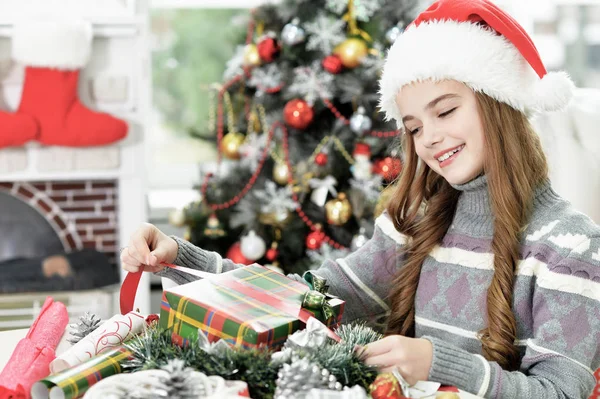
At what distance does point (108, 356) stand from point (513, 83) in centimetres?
79

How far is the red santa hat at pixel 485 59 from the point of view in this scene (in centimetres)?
122

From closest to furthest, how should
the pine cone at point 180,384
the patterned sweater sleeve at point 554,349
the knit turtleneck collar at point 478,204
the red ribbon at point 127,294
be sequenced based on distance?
the pine cone at point 180,384 → the patterned sweater sleeve at point 554,349 → the red ribbon at point 127,294 → the knit turtleneck collar at point 478,204

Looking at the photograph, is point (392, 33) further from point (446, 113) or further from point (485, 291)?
point (485, 291)

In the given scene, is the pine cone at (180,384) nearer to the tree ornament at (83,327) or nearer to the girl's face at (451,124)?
the tree ornament at (83,327)

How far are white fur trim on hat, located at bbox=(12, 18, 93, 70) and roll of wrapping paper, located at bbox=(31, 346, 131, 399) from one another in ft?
6.10

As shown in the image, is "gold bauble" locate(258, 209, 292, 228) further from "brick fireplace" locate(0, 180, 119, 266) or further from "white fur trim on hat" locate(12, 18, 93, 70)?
"white fur trim on hat" locate(12, 18, 93, 70)

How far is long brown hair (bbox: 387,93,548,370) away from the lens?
1.19m

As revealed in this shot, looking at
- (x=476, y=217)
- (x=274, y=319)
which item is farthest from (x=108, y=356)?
(x=476, y=217)

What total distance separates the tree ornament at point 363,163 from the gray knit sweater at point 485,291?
108 centimetres

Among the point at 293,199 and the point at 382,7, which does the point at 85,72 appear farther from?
the point at 382,7

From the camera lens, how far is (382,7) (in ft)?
8.58

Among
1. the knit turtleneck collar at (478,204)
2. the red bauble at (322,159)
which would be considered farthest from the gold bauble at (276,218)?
the knit turtleneck collar at (478,204)

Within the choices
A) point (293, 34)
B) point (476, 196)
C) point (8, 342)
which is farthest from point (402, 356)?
point (293, 34)

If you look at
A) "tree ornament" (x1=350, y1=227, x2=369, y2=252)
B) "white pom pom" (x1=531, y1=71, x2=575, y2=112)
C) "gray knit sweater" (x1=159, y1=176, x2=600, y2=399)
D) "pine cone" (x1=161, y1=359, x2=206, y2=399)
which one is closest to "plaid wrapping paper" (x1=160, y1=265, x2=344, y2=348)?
"pine cone" (x1=161, y1=359, x2=206, y2=399)
